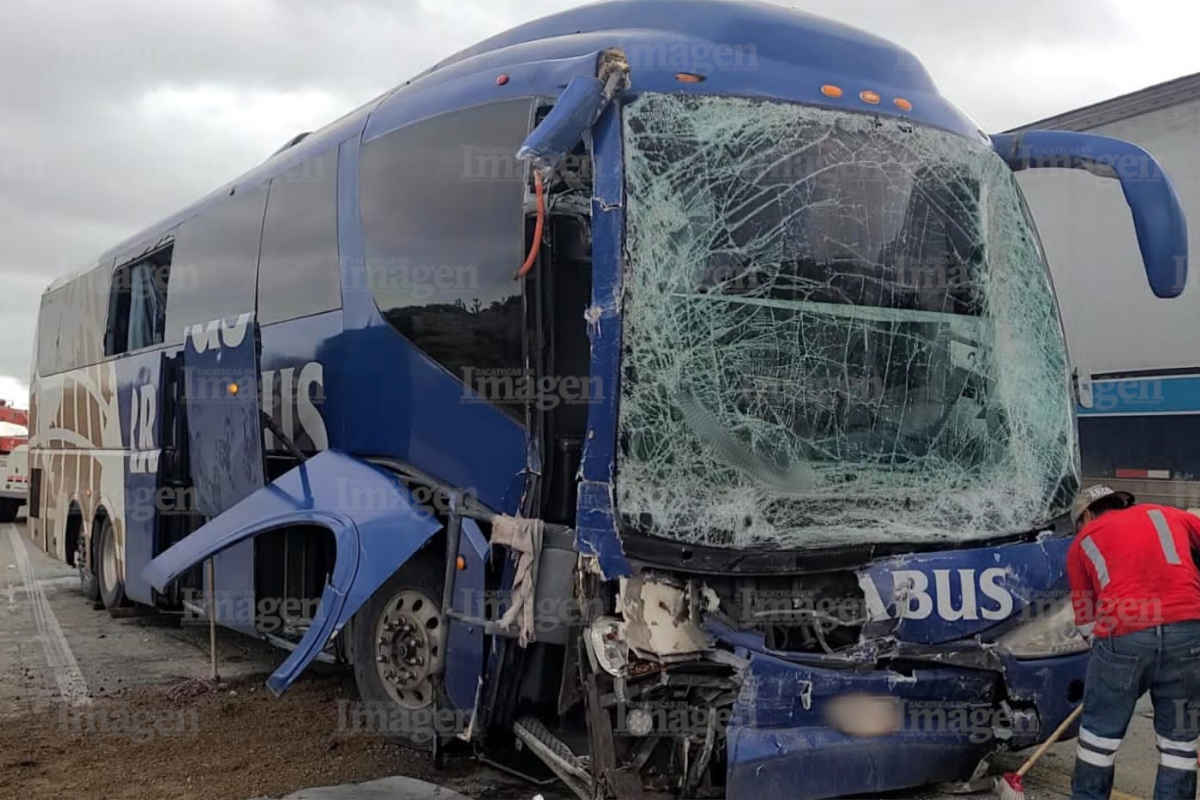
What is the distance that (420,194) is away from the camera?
5.46 meters

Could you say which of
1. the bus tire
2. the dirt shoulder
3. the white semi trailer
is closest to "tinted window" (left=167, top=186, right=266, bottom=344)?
the dirt shoulder

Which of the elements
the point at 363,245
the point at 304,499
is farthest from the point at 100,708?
the point at 363,245

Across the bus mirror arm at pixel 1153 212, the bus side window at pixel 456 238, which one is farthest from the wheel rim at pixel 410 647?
the bus mirror arm at pixel 1153 212

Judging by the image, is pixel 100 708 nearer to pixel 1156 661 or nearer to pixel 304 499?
pixel 304 499

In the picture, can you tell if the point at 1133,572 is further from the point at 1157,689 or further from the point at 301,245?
the point at 301,245

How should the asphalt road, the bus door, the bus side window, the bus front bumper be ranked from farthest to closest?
the bus door
the asphalt road
the bus side window
the bus front bumper

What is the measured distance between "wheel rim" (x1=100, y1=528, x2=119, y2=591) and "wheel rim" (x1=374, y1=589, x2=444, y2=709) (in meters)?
5.48

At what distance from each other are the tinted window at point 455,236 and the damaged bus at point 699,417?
0.8 inches

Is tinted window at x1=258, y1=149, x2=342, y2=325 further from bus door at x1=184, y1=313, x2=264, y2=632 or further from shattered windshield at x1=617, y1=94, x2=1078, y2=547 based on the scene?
shattered windshield at x1=617, y1=94, x2=1078, y2=547

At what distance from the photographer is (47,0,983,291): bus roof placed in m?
4.81

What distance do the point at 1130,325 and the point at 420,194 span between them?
241 inches

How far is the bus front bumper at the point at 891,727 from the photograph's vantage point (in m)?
4.04

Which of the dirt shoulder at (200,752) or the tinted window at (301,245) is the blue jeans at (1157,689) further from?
the tinted window at (301,245)

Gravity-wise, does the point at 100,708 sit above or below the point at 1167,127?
below
